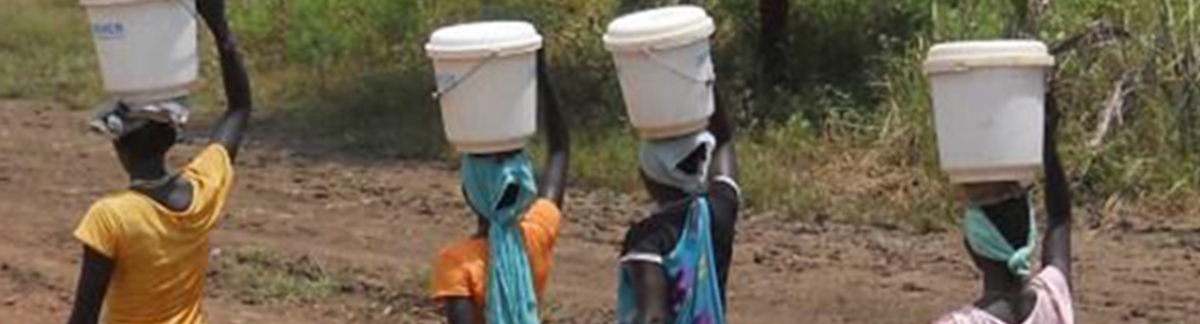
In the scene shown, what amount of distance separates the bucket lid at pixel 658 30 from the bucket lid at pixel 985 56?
0.51 metres

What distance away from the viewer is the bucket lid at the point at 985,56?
3527mm

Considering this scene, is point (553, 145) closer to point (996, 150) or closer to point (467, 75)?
point (467, 75)

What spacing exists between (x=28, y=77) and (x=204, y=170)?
11.1 metres

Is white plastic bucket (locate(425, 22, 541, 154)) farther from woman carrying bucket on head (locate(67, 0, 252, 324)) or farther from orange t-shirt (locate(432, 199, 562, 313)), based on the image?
woman carrying bucket on head (locate(67, 0, 252, 324))

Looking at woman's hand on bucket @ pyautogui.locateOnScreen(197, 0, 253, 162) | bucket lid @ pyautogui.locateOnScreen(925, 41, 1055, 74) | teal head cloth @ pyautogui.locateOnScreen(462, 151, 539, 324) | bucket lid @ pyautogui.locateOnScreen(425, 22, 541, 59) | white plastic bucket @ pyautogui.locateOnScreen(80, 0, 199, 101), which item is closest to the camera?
bucket lid @ pyautogui.locateOnScreen(925, 41, 1055, 74)

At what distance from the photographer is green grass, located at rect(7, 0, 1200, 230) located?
9.46 metres

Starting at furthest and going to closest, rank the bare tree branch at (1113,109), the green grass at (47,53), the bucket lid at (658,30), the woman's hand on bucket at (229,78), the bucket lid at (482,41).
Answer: the green grass at (47,53), the bare tree branch at (1113,109), the woman's hand on bucket at (229,78), the bucket lid at (482,41), the bucket lid at (658,30)

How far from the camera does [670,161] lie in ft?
13.1

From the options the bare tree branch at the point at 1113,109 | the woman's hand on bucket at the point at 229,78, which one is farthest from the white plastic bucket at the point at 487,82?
the bare tree branch at the point at 1113,109

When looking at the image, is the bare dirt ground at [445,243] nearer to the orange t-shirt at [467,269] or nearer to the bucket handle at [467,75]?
the orange t-shirt at [467,269]

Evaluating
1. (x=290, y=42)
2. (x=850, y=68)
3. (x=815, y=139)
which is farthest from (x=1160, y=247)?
(x=290, y=42)

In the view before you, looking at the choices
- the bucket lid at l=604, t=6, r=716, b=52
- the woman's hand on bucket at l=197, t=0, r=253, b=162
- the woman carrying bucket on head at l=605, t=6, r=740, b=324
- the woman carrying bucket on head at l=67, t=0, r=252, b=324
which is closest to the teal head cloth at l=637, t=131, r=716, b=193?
the woman carrying bucket on head at l=605, t=6, r=740, b=324

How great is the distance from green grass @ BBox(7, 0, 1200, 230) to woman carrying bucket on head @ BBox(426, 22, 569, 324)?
204 inches

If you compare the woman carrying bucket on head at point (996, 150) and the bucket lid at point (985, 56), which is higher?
the bucket lid at point (985, 56)
